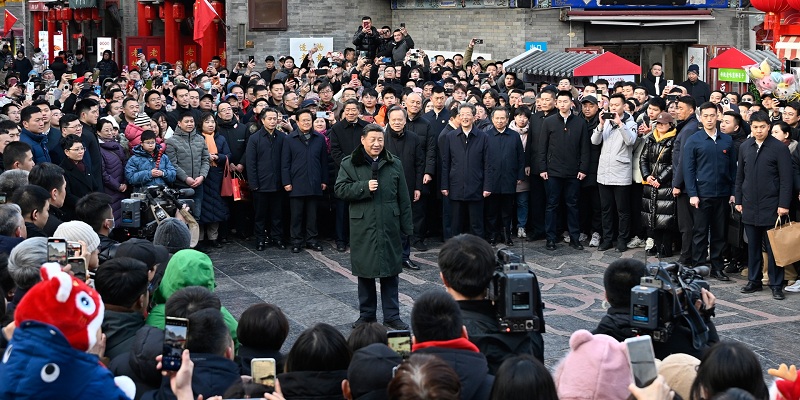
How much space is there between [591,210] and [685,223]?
1.80 meters

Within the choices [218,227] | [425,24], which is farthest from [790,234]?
[425,24]

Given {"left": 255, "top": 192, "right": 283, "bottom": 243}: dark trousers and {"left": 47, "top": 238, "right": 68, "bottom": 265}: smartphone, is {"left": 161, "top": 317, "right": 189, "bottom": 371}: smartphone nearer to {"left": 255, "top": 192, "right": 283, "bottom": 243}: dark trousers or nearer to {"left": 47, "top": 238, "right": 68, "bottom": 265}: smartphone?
{"left": 47, "top": 238, "right": 68, "bottom": 265}: smartphone

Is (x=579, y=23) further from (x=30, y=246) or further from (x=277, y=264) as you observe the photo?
(x=30, y=246)

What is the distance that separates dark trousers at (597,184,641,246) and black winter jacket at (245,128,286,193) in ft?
12.9

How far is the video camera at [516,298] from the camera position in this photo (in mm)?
5863

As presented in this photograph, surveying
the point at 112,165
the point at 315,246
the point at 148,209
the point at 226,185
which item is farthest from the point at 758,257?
the point at 112,165

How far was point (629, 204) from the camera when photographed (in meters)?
13.6

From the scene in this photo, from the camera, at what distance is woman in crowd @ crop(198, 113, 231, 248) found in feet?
44.7

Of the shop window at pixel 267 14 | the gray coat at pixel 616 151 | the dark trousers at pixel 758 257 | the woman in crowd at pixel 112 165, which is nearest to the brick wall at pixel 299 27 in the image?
the shop window at pixel 267 14

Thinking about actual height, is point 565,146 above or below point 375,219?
above

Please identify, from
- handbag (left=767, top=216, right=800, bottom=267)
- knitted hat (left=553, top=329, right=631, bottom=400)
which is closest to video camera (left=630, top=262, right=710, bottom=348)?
knitted hat (left=553, top=329, right=631, bottom=400)

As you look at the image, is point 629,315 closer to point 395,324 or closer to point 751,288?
point 395,324

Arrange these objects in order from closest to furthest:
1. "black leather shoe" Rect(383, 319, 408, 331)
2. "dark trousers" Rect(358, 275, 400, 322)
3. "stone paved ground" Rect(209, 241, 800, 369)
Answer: "stone paved ground" Rect(209, 241, 800, 369)
"black leather shoe" Rect(383, 319, 408, 331)
"dark trousers" Rect(358, 275, 400, 322)

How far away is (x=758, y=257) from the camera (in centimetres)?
1159
